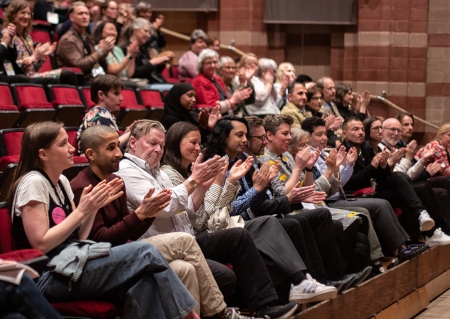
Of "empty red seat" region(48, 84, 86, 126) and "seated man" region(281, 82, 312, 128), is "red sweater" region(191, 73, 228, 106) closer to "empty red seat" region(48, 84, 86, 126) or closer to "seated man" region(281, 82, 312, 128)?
"seated man" region(281, 82, 312, 128)

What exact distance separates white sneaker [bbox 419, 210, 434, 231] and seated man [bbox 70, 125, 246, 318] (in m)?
2.65

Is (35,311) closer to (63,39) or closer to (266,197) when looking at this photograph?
(266,197)

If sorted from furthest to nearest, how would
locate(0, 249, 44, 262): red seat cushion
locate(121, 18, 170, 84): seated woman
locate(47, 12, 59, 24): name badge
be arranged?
1. locate(47, 12, 59, 24): name badge
2. locate(121, 18, 170, 84): seated woman
3. locate(0, 249, 44, 262): red seat cushion

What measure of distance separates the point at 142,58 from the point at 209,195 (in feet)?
13.6

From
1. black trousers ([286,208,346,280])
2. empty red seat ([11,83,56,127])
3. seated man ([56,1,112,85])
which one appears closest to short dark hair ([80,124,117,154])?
black trousers ([286,208,346,280])

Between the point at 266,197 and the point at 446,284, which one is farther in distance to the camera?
the point at 446,284

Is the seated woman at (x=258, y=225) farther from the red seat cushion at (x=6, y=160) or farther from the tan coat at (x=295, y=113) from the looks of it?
the tan coat at (x=295, y=113)

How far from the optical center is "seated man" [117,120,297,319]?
338 centimetres

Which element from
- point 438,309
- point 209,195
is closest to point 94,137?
point 209,195

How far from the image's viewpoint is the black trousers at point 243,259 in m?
3.47

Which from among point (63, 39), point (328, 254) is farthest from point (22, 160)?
point (63, 39)

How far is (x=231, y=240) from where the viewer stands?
347cm

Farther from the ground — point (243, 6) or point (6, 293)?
point (243, 6)

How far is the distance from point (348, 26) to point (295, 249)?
5799 mm
